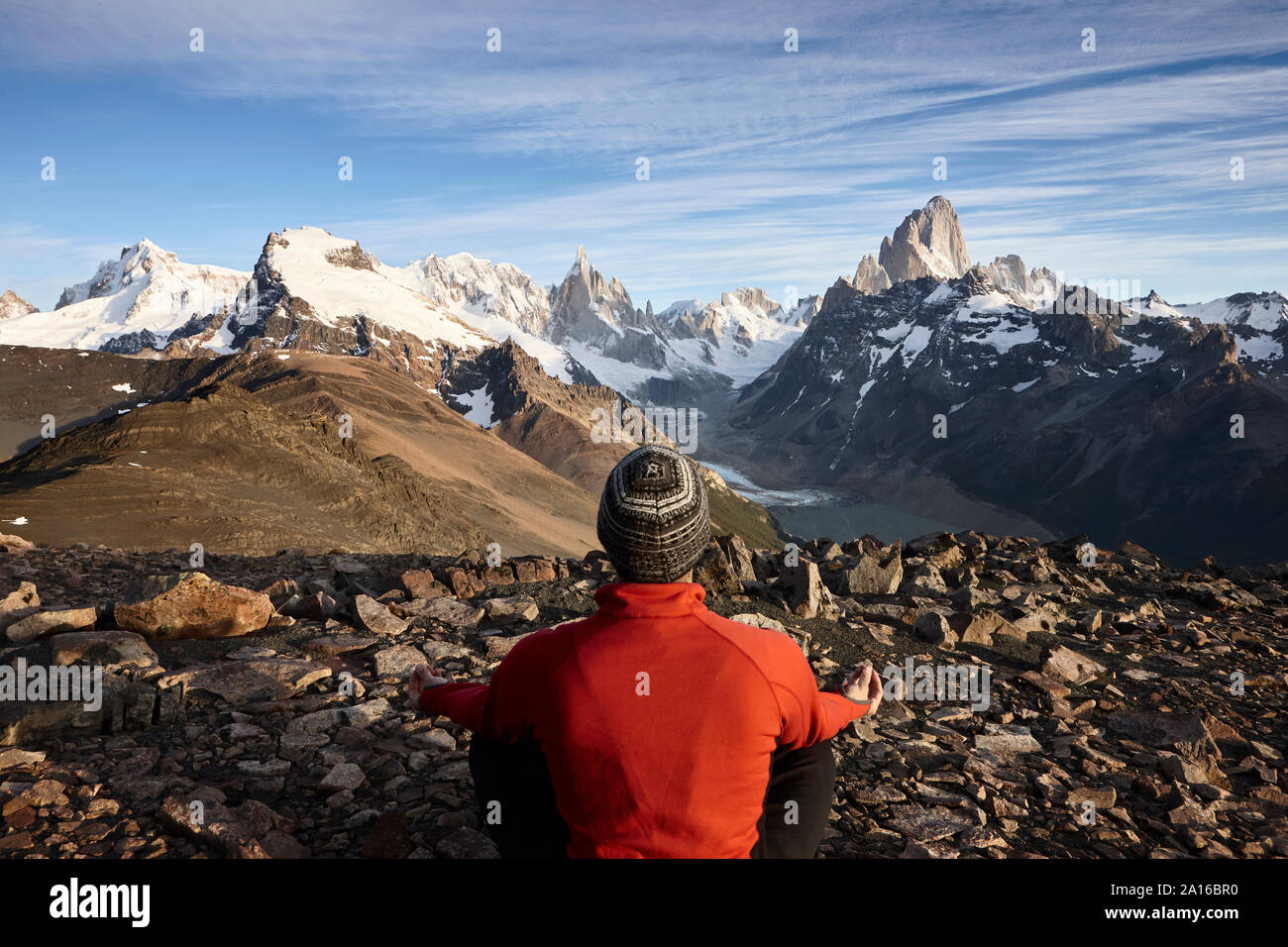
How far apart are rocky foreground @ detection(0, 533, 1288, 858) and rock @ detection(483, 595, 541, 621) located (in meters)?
0.06

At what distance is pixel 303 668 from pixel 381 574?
5.77 meters

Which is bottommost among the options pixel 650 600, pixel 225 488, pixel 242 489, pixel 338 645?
pixel 242 489

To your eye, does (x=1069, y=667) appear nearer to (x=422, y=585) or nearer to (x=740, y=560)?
(x=740, y=560)

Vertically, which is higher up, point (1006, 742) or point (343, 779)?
point (343, 779)

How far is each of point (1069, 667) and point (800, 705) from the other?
912 centimetres

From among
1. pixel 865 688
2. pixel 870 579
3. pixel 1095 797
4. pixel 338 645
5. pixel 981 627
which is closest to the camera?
pixel 865 688

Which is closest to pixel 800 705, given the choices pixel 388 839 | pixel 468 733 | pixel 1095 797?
pixel 388 839

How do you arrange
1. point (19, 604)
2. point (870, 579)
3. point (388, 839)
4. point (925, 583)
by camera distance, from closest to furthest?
point (388, 839) → point (19, 604) → point (870, 579) → point (925, 583)

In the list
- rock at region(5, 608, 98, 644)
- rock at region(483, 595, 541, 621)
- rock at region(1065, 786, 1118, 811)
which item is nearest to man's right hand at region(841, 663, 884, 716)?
rock at region(1065, 786, 1118, 811)

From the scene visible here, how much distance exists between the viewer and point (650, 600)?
3.82 metres

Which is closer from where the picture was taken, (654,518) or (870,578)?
(654,518)

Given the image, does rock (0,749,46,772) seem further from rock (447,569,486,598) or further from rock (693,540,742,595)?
rock (693,540,742,595)
